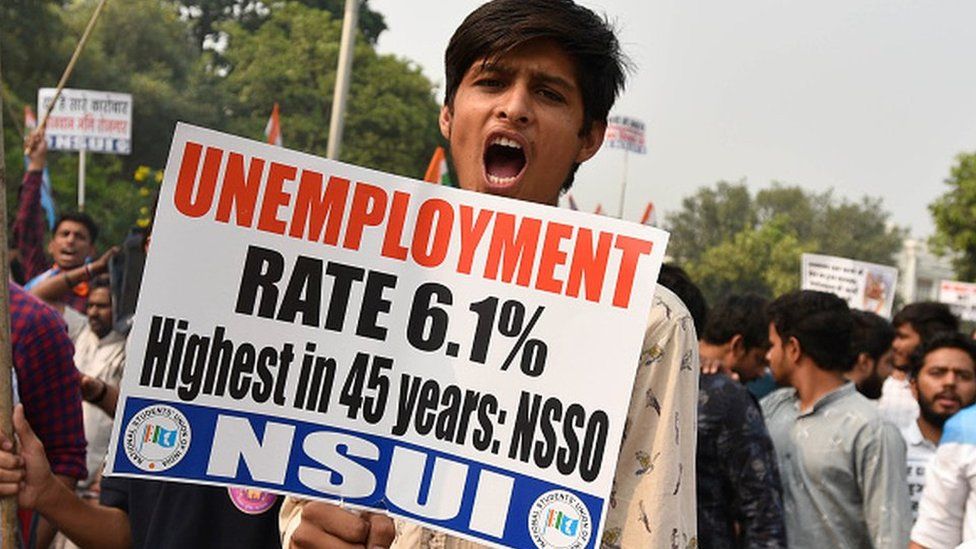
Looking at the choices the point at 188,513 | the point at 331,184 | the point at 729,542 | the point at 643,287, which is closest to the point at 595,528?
the point at 643,287

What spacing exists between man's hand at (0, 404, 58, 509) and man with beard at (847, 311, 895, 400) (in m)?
5.47

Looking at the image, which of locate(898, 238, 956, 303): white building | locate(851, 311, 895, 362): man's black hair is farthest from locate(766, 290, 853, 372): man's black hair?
locate(898, 238, 956, 303): white building

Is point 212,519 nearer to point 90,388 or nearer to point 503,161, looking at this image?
point 503,161

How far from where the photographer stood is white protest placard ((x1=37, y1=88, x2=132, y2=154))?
16.0 m

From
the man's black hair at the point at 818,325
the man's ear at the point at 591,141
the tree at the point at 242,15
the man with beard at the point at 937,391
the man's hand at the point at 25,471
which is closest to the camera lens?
the man's ear at the point at 591,141

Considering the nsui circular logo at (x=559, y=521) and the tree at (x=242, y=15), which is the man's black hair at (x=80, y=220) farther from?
the tree at (x=242, y=15)

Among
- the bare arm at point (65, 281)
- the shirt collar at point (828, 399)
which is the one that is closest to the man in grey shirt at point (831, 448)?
the shirt collar at point (828, 399)

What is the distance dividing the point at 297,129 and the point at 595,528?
52.3 metres

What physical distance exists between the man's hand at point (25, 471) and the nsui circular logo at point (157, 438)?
0.63 meters

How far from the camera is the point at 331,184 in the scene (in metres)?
2.39

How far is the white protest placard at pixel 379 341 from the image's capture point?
2.25m

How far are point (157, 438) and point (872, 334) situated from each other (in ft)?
21.1

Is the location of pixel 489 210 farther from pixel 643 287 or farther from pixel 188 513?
pixel 188 513

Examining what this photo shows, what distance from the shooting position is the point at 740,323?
675cm
